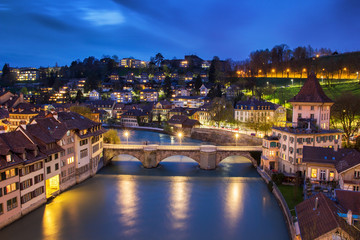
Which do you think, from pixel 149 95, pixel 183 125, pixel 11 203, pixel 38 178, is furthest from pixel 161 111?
pixel 11 203

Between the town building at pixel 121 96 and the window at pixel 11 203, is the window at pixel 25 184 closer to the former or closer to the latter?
the window at pixel 11 203

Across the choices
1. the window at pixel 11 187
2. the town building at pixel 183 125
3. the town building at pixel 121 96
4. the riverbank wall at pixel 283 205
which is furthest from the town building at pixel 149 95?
the window at pixel 11 187

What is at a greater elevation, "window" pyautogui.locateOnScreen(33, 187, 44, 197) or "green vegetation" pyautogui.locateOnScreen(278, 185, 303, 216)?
"window" pyautogui.locateOnScreen(33, 187, 44, 197)

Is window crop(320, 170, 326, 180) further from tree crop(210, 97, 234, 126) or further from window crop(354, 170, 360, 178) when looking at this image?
tree crop(210, 97, 234, 126)

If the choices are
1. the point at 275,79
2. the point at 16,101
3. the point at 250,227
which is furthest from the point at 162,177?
the point at 275,79

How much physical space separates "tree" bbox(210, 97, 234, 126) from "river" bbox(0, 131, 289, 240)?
1443 inches

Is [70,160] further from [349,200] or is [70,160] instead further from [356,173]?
[356,173]

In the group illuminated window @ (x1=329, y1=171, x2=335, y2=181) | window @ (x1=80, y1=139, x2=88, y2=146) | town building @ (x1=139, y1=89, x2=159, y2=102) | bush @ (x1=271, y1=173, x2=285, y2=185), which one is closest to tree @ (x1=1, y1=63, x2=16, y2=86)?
town building @ (x1=139, y1=89, x2=159, y2=102)

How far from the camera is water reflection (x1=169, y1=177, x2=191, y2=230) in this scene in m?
28.0

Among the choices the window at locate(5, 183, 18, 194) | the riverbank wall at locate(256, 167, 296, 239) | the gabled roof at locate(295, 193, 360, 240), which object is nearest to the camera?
the gabled roof at locate(295, 193, 360, 240)

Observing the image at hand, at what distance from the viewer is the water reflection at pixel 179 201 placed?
28047 mm

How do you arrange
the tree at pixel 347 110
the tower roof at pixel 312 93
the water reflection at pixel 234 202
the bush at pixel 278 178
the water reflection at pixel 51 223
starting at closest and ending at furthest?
1. the water reflection at pixel 51 223
2. the water reflection at pixel 234 202
3. the bush at pixel 278 178
4. the tower roof at pixel 312 93
5. the tree at pixel 347 110

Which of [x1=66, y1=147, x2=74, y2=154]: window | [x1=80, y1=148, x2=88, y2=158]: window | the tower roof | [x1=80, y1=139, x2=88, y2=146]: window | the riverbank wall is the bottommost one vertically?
the riverbank wall

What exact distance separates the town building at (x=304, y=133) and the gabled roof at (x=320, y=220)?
17131 millimetres
